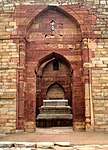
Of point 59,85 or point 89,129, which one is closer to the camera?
point 89,129

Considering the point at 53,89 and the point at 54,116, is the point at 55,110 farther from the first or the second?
the point at 53,89

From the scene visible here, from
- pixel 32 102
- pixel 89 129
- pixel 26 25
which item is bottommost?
pixel 89 129

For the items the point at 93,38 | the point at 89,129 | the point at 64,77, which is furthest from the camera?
the point at 64,77

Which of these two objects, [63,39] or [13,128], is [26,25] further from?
[13,128]

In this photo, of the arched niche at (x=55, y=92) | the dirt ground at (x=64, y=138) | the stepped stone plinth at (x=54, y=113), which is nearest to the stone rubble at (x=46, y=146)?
the dirt ground at (x=64, y=138)

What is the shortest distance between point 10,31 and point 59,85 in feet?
26.5

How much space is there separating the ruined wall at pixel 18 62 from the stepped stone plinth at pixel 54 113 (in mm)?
4839

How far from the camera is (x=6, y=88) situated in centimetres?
973

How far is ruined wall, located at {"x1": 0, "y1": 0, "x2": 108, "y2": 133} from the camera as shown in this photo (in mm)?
9453

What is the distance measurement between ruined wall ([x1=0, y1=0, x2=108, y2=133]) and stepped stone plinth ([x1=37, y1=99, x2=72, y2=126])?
484cm

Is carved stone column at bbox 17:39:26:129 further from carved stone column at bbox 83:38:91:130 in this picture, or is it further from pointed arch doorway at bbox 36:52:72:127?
pointed arch doorway at bbox 36:52:72:127

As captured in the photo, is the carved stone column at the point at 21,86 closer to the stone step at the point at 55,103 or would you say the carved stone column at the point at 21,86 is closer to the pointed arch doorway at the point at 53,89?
the pointed arch doorway at the point at 53,89

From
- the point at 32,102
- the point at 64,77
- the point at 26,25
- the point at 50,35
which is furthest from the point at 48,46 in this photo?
the point at 64,77

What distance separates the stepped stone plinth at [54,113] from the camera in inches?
559
